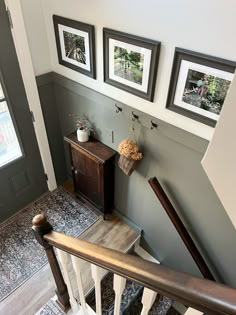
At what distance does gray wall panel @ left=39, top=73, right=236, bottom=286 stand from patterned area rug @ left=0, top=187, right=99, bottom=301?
535mm

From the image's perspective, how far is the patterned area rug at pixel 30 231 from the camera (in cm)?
230

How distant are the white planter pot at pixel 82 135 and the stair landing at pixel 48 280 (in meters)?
0.98

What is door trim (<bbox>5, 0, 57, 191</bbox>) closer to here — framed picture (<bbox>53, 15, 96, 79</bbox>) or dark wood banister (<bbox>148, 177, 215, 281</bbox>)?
framed picture (<bbox>53, 15, 96, 79</bbox>)

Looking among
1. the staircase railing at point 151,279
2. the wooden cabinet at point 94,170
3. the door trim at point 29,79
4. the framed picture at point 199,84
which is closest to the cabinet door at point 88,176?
the wooden cabinet at point 94,170

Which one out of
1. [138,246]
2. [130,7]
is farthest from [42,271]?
[130,7]

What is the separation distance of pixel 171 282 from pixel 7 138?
2216 millimetres

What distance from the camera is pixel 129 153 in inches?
76.9

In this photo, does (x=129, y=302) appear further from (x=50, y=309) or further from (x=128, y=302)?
(x=50, y=309)

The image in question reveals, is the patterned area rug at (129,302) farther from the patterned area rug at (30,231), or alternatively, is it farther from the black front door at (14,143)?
the black front door at (14,143)

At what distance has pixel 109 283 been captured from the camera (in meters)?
2.29

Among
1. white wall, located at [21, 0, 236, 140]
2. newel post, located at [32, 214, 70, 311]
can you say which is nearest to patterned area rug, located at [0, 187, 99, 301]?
newel post, located at [32, 214, 70, 311]

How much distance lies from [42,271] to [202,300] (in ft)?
6.91

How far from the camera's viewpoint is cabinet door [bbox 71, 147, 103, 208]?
234cm

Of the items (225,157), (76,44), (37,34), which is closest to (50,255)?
(225,157)
